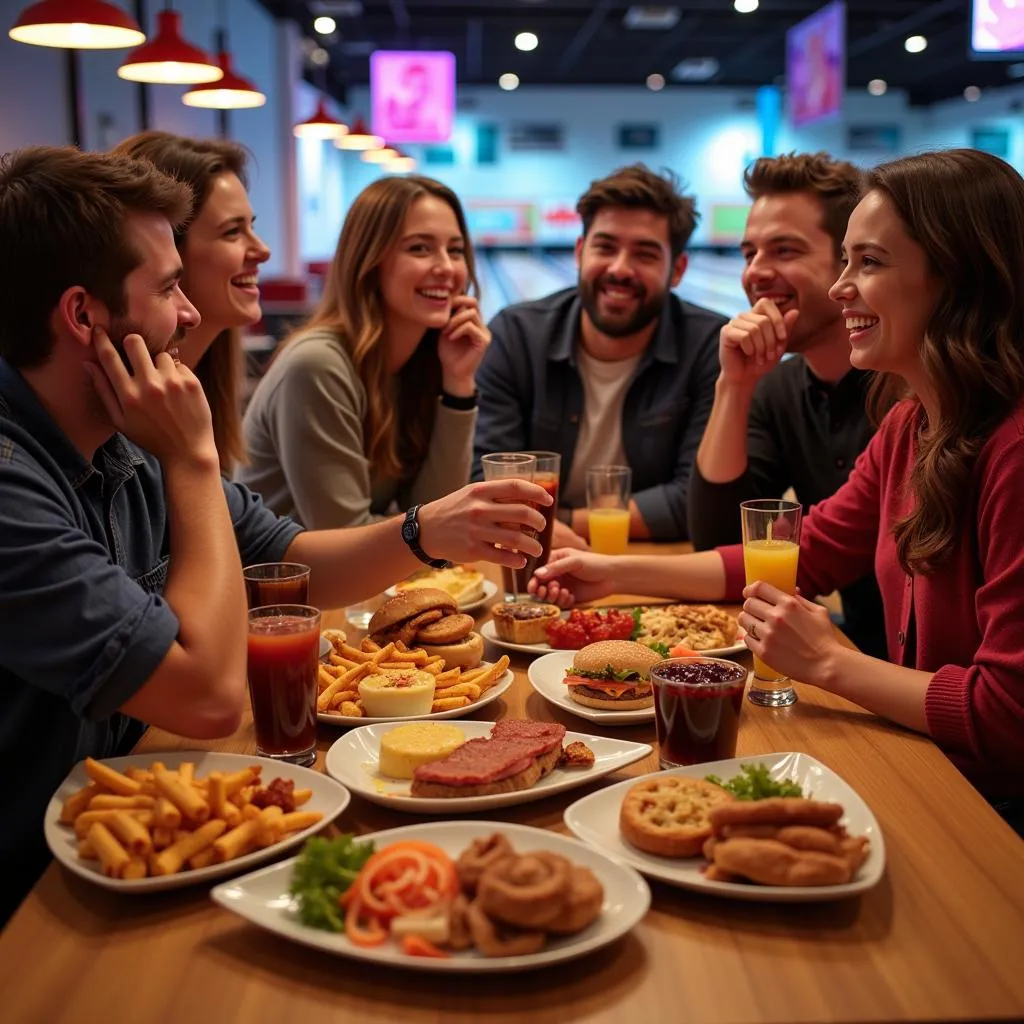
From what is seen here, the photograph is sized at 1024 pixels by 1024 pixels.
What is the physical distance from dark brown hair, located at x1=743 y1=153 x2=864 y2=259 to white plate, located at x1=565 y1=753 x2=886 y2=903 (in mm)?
1840

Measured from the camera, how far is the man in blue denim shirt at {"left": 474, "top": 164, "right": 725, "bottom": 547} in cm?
343

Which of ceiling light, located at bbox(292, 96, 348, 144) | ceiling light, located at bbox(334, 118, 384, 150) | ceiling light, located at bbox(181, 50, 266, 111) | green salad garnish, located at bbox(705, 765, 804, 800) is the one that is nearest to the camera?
green salad garnish, located at bbox(705, 765, 804, 800)

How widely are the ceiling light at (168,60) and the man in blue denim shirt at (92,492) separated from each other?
304cm

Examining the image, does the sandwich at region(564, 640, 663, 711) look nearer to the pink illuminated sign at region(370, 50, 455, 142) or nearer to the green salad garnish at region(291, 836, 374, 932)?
the green salad garnish at region(291, 836, 374, 932)

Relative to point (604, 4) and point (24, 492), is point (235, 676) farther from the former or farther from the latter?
point (604, 4)

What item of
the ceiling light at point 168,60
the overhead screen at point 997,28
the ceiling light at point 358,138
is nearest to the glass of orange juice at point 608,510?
the ceiling light at point 168,60

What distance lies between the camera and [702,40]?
14.4 meters

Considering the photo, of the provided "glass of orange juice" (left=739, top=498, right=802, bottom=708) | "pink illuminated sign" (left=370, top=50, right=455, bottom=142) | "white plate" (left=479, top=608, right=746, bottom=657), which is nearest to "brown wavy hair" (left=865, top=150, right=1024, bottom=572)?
"glass of orange juice" (left=739, top=498, right=802, bottom=708)

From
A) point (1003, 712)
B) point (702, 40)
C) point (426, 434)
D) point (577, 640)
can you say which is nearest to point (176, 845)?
point (577, 640)

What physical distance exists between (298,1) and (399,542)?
450 inches

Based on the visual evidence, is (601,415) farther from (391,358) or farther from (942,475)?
(942,475)

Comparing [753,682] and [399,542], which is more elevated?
[399,542]

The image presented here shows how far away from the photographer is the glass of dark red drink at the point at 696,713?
1.41 m

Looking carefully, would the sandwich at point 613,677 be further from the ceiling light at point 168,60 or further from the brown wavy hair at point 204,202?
the ceiling light at point 168,60
